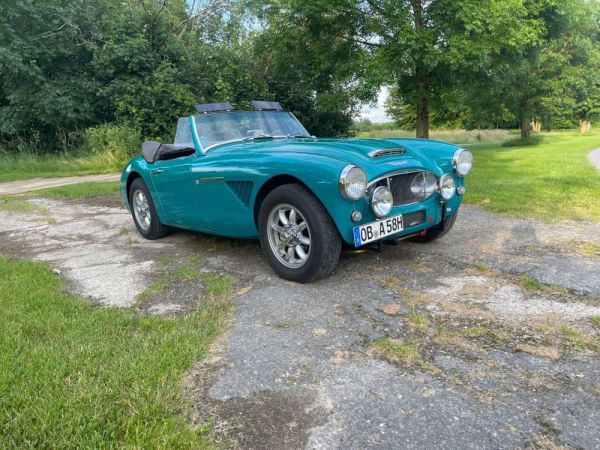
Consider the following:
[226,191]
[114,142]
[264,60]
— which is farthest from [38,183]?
[226,191]

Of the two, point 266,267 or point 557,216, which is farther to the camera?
point 557,216

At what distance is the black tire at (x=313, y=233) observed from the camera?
3553mm

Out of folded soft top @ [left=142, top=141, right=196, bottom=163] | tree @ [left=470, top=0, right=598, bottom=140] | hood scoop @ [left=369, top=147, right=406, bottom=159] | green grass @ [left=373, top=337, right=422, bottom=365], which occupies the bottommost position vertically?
green grass @ [left=373, top=337, right=422, bottom=365]

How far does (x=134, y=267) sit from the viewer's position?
4.52 meters

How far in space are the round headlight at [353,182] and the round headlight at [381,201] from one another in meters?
0.12

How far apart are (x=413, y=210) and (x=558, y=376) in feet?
6.03

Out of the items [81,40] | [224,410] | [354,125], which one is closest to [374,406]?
[224,410]

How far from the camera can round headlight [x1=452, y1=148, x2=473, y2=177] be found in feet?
14.6

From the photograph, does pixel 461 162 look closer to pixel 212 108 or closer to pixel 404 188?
pixel 404 188

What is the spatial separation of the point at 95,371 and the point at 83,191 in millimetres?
8584

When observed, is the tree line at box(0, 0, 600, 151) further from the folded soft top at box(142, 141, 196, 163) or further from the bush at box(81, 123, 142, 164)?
the folded soft top at box(142, 141, 196, 163)

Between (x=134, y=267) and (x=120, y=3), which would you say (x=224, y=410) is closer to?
(x=134, y=267)

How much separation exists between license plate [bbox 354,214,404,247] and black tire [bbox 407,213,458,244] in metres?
1.03

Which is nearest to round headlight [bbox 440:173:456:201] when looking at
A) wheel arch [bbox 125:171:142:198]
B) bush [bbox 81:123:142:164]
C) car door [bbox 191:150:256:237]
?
car door [bbox 191:150:256:237]
